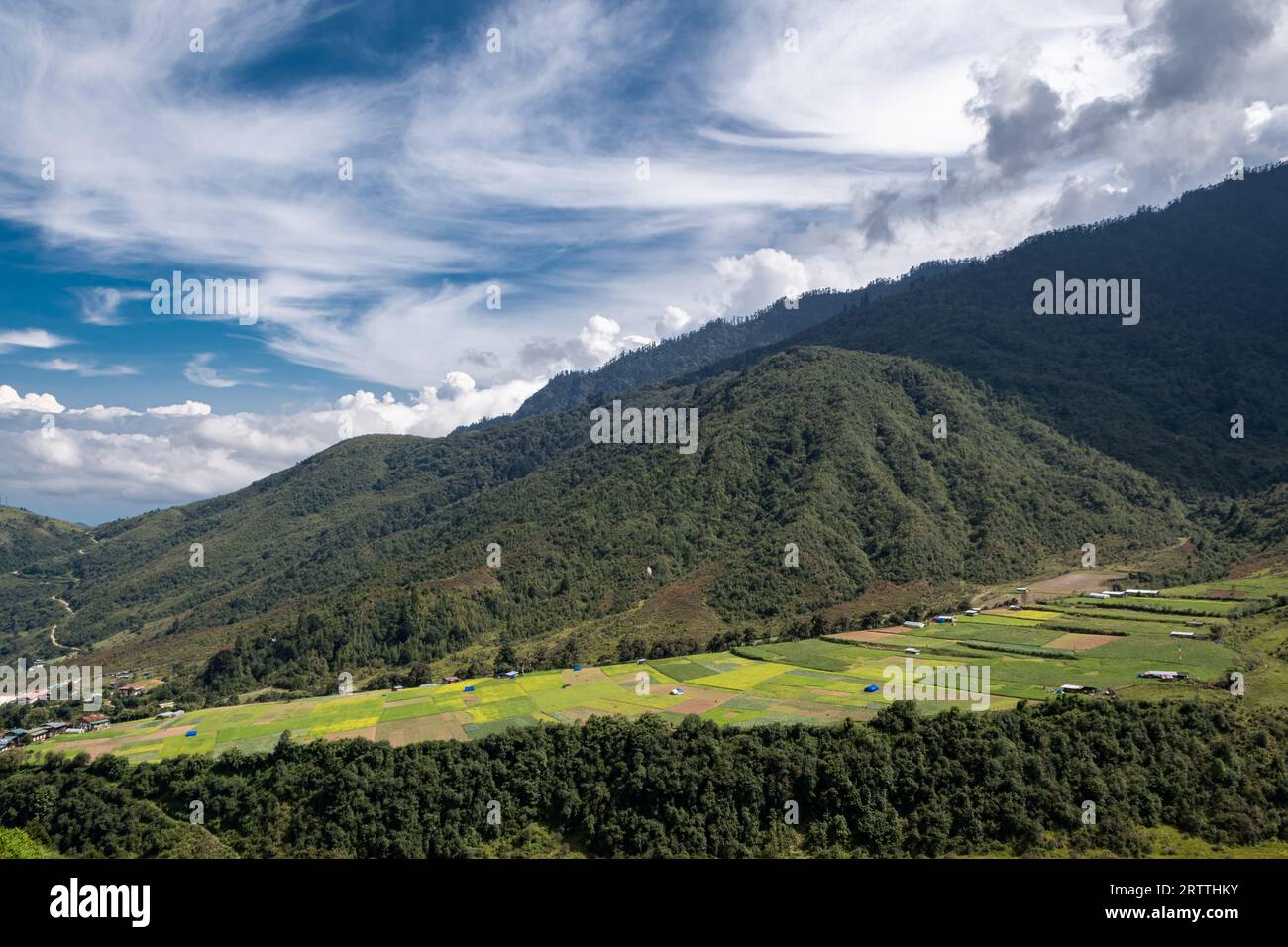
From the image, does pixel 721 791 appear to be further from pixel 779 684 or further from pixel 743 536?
pixel 743 536

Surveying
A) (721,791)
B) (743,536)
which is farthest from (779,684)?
(743,536)

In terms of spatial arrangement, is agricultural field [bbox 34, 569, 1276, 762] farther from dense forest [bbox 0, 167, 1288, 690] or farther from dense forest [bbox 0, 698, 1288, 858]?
dense forest [bbox 0, 167, 1288, 690]

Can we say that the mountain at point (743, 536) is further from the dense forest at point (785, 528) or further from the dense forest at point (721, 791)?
the dense forest at point (721, 791)

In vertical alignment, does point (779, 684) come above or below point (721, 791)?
above
